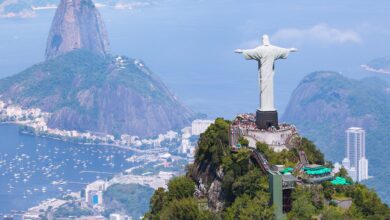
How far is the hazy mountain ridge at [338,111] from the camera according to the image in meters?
85.7

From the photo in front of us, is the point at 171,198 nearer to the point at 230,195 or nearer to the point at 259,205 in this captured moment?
the point at 230,195

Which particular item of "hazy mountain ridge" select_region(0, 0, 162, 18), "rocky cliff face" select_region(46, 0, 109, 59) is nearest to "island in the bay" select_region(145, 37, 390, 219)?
"rocky cliff face" select_region(46, 0, 109, 59)

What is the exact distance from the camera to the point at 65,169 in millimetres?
87750

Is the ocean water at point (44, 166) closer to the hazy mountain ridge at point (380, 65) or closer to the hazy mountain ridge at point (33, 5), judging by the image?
the hazy mountain ridge at point (380, 65)

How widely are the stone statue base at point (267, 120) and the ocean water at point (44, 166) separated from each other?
1944 inches

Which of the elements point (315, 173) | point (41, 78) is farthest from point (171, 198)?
point (41, 78)

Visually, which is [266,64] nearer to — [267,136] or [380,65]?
[267,136]

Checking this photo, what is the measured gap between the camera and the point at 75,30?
13212cm

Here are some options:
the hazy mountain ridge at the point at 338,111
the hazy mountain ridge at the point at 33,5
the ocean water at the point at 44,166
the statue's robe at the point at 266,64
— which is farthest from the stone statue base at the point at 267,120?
the hazy mountain ridge at the point at 33,5

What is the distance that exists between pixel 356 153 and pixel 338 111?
1882cm

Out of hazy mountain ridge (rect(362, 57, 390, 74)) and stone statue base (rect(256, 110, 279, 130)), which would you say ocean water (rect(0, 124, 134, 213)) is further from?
stone statue base (rect(256, 110, 279, 130))

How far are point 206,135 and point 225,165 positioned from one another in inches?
71.7

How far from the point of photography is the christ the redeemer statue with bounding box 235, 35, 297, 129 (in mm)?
22781

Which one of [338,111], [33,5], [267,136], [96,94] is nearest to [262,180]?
[267,136]
